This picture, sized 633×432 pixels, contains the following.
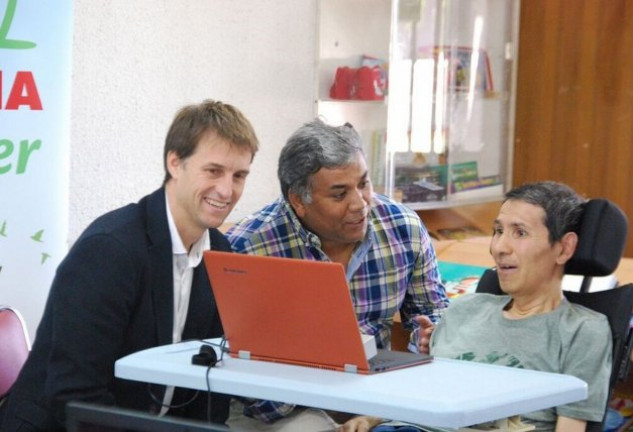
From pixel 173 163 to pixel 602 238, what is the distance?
3.37ft

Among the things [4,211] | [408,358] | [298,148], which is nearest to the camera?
[408,358]

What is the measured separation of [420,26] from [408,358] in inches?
123

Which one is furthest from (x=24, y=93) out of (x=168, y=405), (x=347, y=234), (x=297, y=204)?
(x=168, y=405)

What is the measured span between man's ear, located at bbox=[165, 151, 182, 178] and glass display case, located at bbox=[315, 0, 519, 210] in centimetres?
246

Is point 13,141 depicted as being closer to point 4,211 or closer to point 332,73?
point 4,211

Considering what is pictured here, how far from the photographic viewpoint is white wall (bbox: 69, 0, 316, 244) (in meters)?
3.86

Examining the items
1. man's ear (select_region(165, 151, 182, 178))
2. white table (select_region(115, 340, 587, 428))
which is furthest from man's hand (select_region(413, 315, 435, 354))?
man's ear (select_region(165, 151, 182, 178))

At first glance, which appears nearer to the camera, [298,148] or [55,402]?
[55,402]

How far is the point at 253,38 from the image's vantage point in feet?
14.9

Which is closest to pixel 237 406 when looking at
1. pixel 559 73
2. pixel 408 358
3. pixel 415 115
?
pixel 408 358

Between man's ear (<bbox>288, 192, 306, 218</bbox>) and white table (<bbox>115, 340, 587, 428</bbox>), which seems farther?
man's ear (<bbox>288, 192, 306, 218</bbox>)

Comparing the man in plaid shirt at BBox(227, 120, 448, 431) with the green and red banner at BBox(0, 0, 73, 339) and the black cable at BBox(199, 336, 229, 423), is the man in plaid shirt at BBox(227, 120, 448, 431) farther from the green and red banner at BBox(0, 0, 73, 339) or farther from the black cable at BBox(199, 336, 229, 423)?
the green and red banner at BBox(0, 0, 73, 339)

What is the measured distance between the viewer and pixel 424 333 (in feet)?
8.89

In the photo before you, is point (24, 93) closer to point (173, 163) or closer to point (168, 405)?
point (173, 163)
